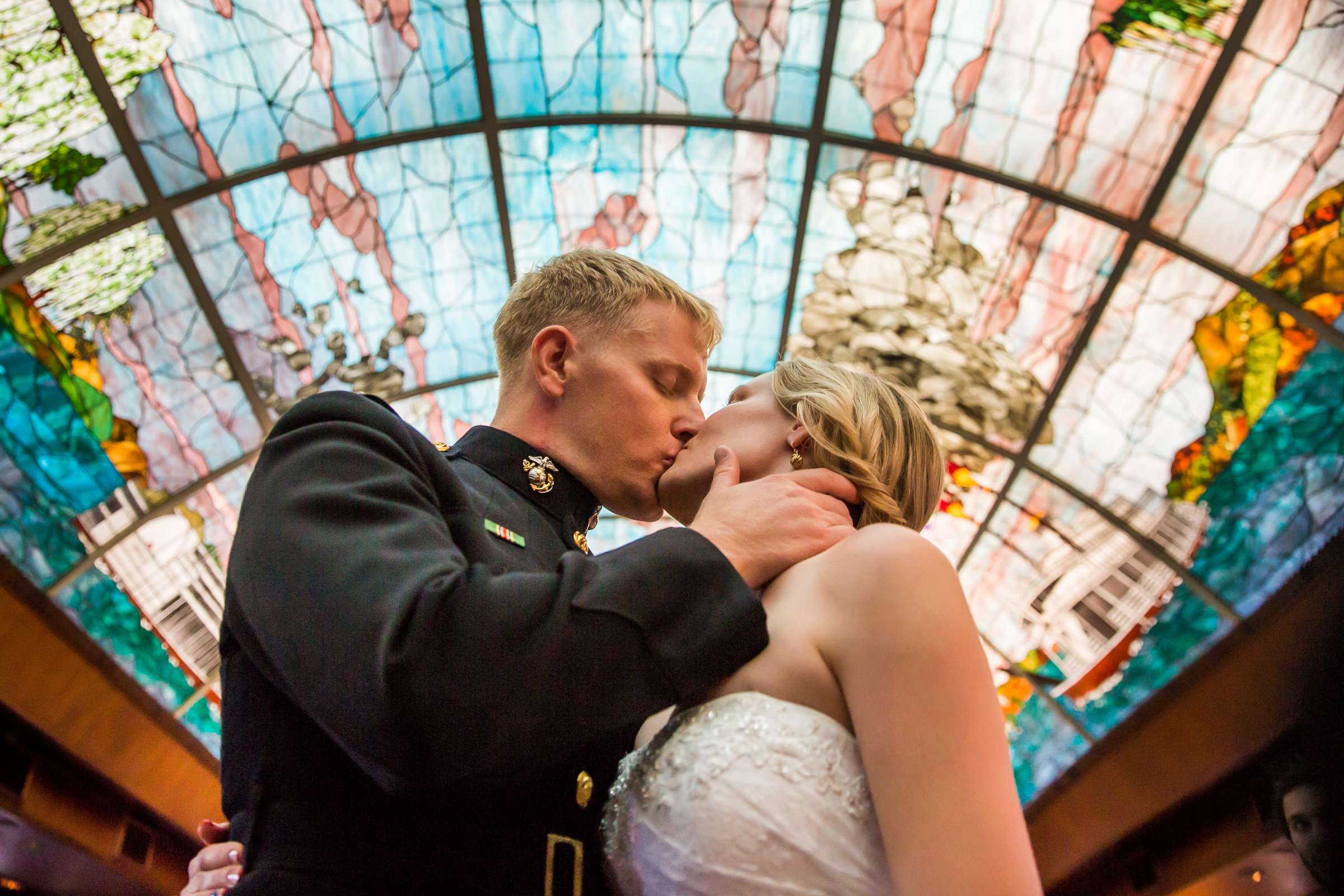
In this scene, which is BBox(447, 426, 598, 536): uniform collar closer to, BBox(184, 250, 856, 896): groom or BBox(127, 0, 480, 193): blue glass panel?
BBox(184, 250, 856, 896): groom

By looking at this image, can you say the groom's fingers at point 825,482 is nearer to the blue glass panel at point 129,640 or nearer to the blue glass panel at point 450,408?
the blue glass panel at point 129,640

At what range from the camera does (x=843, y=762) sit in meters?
1.90

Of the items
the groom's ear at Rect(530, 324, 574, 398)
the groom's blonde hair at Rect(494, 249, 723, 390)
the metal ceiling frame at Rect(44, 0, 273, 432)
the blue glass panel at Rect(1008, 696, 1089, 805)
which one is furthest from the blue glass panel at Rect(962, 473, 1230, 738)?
the groom's ear at Rect(530, 324, 574, 398)

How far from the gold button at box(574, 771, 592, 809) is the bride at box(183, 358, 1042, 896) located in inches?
4.6

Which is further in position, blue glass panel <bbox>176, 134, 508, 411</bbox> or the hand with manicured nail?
blue glass panel <bbox>176, 134, 508, 411</bbox>

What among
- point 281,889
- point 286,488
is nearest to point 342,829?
point 281,889

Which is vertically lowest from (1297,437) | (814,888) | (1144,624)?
(1144,624)

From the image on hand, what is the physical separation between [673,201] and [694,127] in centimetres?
69

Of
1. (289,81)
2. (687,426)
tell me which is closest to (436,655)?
(687,426)

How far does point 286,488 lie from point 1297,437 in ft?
24.0

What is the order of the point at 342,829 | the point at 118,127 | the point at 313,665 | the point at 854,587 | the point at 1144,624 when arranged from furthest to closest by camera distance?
the point at 1144,624
the point at 118,127
the point at 854,587
the point at 342,829
the point at 313,665

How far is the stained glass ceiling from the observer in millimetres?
6582

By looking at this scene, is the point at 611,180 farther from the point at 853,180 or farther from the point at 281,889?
the point at 281,889

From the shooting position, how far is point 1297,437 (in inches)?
282
